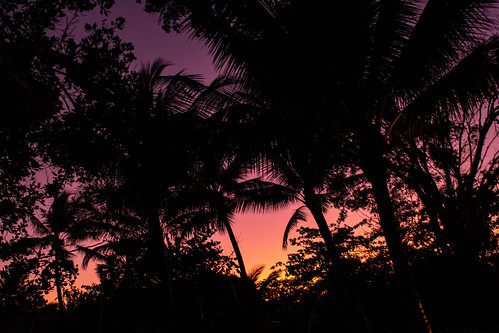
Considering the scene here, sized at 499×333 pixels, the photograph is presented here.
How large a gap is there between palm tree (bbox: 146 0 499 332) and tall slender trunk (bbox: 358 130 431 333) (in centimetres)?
1

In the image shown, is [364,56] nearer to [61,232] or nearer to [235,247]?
[235,247]

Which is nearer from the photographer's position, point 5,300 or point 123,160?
point 5,300

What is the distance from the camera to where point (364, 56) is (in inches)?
Result: 215

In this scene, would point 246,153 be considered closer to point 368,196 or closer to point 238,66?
point 238,66

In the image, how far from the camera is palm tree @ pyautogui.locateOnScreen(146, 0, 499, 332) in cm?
485

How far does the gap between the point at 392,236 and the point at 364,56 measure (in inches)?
114

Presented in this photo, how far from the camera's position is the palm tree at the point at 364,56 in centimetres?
485

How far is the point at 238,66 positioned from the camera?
5.34 m

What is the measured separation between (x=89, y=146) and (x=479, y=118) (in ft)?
29.9

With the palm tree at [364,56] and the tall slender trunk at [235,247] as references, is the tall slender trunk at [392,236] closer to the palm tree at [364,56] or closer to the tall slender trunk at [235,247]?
the palm tree at [364,56]

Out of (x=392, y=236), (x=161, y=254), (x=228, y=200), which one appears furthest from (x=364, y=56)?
(x=228, y=200)

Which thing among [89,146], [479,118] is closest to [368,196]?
[479,118]

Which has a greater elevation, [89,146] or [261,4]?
[261,4]

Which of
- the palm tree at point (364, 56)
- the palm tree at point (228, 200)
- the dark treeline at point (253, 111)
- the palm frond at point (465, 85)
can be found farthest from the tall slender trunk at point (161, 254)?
the palm frond at point (465, 85)
